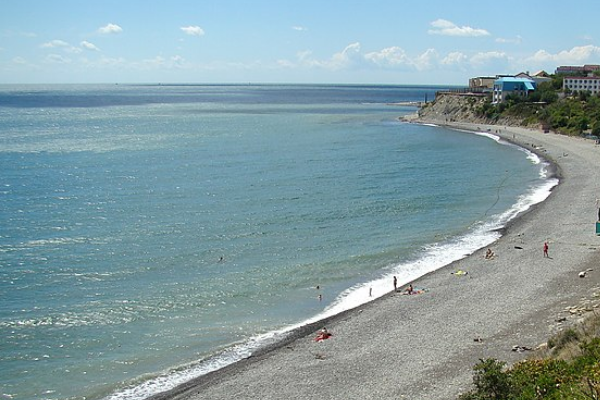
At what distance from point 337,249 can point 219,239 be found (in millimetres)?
8290

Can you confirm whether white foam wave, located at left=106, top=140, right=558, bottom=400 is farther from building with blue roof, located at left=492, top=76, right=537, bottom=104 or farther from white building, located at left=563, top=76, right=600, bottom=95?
white building, located at left=563, top=76, right=600, bottom=95

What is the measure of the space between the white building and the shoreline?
105 meters

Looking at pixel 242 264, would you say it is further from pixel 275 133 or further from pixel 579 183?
pixel 275 133

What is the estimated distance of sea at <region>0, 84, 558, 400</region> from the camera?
2698 centimetres

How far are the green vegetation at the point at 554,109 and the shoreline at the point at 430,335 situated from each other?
217 ft

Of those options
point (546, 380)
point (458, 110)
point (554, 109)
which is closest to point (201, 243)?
point (546, 380)

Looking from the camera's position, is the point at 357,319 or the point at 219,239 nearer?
the point at 357,319

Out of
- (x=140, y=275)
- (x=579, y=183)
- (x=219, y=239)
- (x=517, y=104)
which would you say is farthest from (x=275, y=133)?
(x=140, y=275)

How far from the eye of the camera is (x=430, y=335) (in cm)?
2744

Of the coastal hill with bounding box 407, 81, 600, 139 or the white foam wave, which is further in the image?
the coastal hill with bounding box 407, 81, 600, 139

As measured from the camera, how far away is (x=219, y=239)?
140ft

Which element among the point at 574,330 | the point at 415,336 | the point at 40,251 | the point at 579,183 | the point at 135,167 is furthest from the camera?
the point at 135,167

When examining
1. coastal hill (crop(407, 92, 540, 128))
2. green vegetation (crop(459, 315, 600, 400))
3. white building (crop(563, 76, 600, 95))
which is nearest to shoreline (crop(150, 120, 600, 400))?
green vegetation (crop(459, 315, 600, 400))

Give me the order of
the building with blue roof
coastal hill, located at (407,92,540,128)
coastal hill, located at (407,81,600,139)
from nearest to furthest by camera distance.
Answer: coastal hill, located at (407,81,600,139) < coastal hill, located at (407,92,540,128) < the building with blue roof
